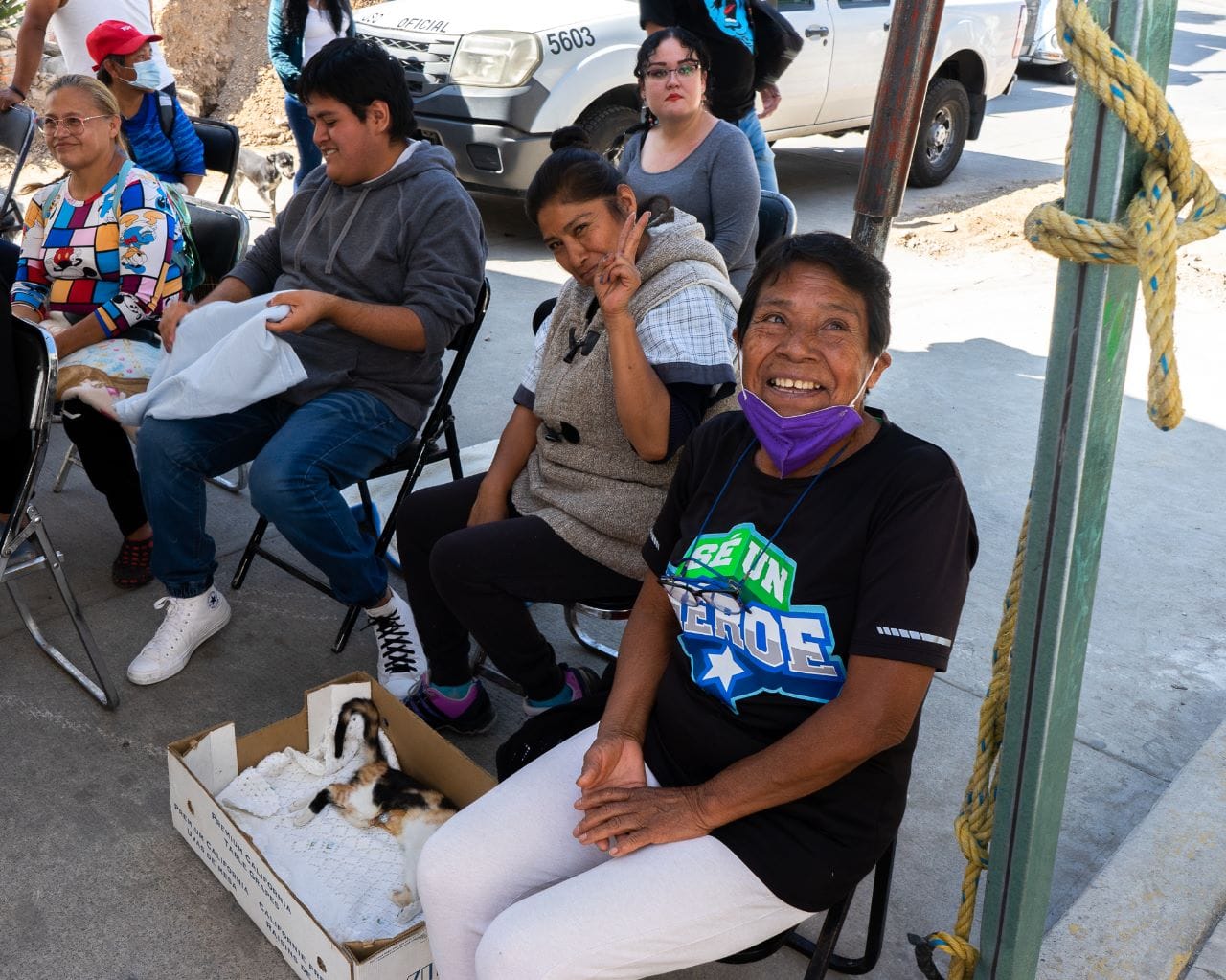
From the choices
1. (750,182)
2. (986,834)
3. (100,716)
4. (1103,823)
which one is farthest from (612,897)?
(750,182)

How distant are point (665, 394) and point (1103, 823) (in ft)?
4.99

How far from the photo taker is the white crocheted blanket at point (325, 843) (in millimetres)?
2398

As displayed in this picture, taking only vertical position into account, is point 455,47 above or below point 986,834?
above

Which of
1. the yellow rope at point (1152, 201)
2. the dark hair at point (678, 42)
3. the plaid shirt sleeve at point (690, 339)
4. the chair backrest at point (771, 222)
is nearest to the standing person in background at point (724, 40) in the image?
the chair backrest at point (771, 222)

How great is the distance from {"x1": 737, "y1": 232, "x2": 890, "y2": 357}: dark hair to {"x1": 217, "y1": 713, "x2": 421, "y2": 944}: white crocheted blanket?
1.36 m

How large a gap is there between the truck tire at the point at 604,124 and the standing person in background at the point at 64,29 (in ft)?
9.19

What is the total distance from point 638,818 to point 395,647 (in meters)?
1.55

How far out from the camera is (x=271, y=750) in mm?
2791

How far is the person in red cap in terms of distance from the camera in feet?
15.7

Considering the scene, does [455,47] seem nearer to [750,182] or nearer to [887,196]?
[750,182]

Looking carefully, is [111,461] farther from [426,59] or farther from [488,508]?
[426,59]

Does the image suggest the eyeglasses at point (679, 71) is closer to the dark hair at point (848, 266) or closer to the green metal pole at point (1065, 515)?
the dark hair at point (848, 266)

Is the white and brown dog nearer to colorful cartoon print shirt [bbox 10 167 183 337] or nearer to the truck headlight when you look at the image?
the truck headlight

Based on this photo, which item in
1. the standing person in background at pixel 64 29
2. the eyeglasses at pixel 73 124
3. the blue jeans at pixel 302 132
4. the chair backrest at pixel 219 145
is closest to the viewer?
the eyeglasses at pixel 73 124
